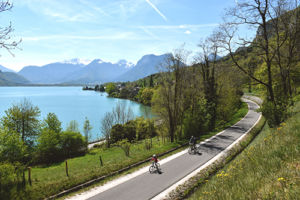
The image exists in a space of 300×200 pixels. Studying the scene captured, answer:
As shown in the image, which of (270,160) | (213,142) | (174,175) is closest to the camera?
(270,160)

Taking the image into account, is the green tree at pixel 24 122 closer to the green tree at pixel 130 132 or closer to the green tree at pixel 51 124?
the green tree at pixel 51 124

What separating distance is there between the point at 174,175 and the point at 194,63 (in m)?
19.5

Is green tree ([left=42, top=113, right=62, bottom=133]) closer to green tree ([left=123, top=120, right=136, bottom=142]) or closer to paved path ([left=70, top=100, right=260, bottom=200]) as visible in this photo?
green tree ([left=123, top=120, right=136, bottom=142])

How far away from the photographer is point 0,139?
15750mm

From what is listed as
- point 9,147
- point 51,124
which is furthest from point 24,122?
point 9,147

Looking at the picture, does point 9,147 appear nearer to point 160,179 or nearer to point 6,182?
point 6,182

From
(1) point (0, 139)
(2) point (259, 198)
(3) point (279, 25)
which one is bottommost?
(1) point (0, 139)

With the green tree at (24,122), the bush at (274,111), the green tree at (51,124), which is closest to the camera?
the bush at (274,111)

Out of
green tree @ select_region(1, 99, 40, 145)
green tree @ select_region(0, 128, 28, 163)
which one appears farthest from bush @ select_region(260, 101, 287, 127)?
green tree @ select_region(1, 99, 40, 145)

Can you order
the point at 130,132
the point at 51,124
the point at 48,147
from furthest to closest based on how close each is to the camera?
the point at 130,132 → the point at 51,124 → the point at 48,147

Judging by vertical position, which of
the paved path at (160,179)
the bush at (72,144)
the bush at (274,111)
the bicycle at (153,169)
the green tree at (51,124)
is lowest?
the bush at (72,144)

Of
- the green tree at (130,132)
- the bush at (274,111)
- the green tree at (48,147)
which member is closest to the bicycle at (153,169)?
the bush at (274,111)

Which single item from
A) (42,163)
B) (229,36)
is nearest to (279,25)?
(229,36)

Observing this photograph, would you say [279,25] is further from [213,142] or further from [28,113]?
[28,113]
